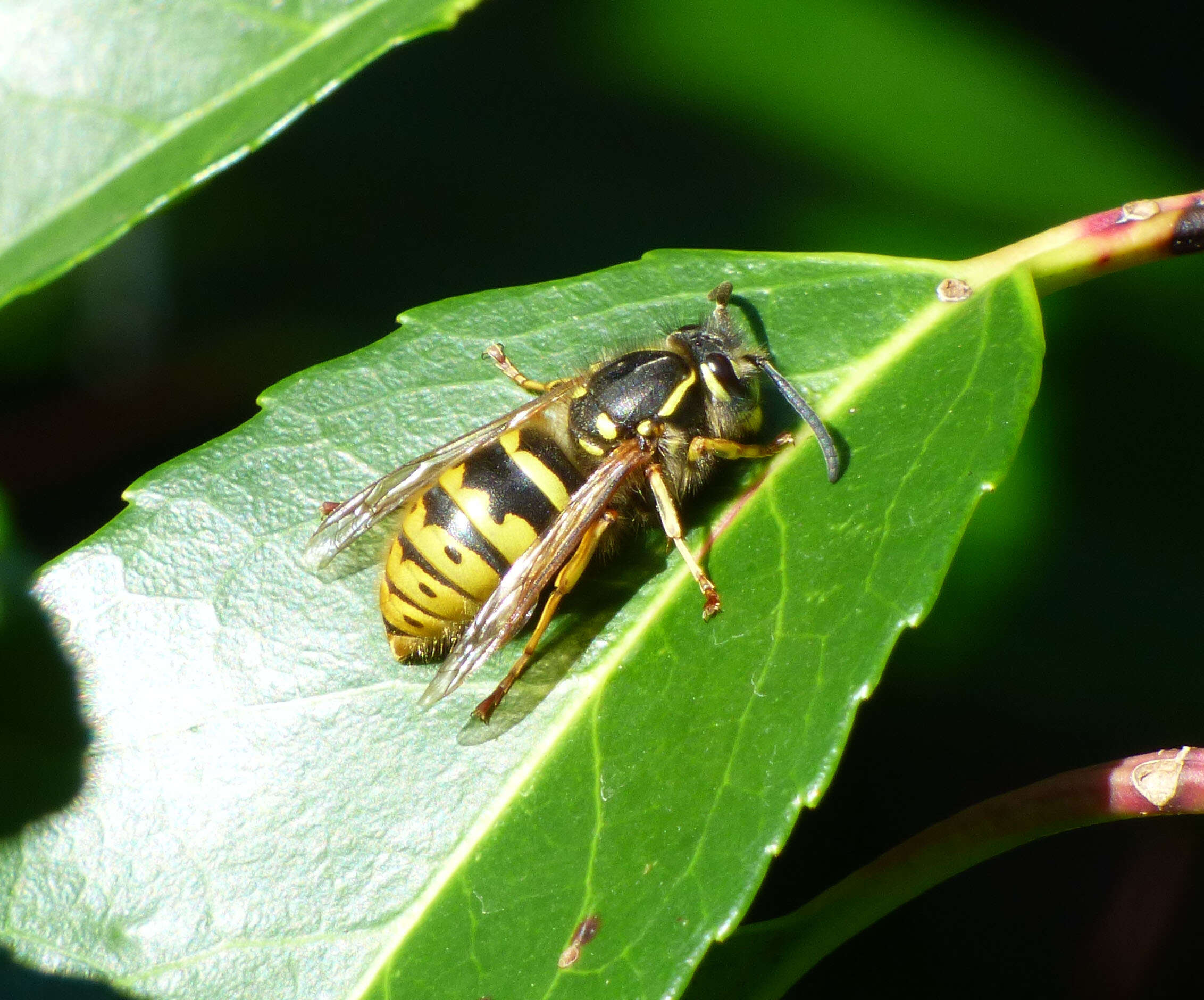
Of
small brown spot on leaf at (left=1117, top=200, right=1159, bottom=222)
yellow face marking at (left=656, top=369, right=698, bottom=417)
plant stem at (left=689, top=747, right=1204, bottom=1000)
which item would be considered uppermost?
small brown spot on leaf at (left=1117, top=200, right=1159, bottom=222)

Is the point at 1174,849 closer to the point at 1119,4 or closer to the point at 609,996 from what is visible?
the point at 609,996

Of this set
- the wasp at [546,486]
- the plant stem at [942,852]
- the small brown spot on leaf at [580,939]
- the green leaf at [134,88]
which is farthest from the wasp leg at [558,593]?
the green leaf at [134,88]

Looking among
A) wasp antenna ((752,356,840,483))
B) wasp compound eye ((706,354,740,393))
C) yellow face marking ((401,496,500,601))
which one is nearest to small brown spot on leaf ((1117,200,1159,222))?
wasp antenna ((752,356,840,483))

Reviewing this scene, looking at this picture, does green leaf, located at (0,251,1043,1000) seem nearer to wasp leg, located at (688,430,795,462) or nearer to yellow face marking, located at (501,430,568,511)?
wasp leg, located at (688,430,795,462)

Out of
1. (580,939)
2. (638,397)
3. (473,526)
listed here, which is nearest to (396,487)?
(473,526)

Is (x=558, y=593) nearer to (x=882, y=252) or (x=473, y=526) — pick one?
(x=473, y=526)

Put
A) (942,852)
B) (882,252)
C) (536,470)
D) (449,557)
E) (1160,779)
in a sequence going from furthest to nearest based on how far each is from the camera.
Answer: (882,252) < (536,470) < (449,557) < (942,852) < (1160,779)

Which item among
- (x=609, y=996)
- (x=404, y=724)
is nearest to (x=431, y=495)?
(x=404, y=724)

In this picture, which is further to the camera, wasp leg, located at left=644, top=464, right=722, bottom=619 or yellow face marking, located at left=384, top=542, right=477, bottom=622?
yellow face marking, located at left=384, top=542, right=477, bottom=622
